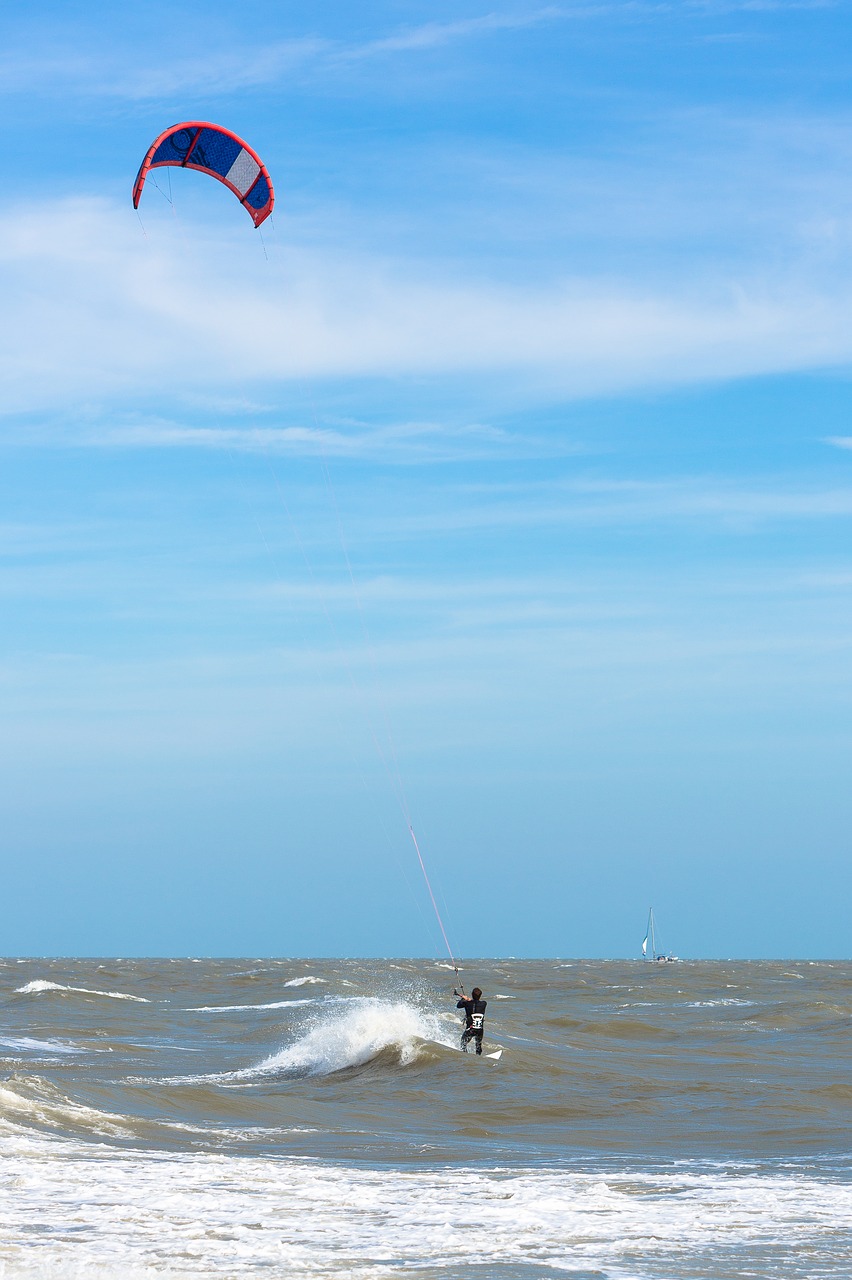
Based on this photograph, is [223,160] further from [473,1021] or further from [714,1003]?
[714,1003]

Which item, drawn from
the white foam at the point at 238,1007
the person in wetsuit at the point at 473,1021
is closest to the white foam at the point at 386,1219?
the person in wetsuit at the point at 473,1021

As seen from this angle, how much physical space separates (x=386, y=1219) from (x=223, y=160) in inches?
522

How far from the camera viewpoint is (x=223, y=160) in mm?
18125

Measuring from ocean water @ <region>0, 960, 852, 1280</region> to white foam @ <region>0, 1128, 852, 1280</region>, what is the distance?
0.10 feet

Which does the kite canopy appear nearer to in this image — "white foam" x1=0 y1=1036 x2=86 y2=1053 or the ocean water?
the ocean water

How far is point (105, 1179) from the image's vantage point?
1082 cm

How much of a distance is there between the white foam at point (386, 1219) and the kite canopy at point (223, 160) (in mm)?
11527

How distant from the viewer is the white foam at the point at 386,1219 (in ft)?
27.5

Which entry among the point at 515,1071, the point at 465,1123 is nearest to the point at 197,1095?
the point at 465,1123

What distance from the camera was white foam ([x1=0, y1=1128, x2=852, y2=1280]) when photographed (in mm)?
8391

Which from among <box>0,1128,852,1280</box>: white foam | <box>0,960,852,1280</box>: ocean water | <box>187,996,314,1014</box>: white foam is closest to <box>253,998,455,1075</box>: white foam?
<box>0,960,852,1280</box>: ocean water

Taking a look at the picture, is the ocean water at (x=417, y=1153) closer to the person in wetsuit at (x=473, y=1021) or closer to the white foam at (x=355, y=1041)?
the white foam at (x=355, y=1041)

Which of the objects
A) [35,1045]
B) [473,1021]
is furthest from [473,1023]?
[35,1045]

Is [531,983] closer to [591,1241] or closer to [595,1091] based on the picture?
[595,1091]
